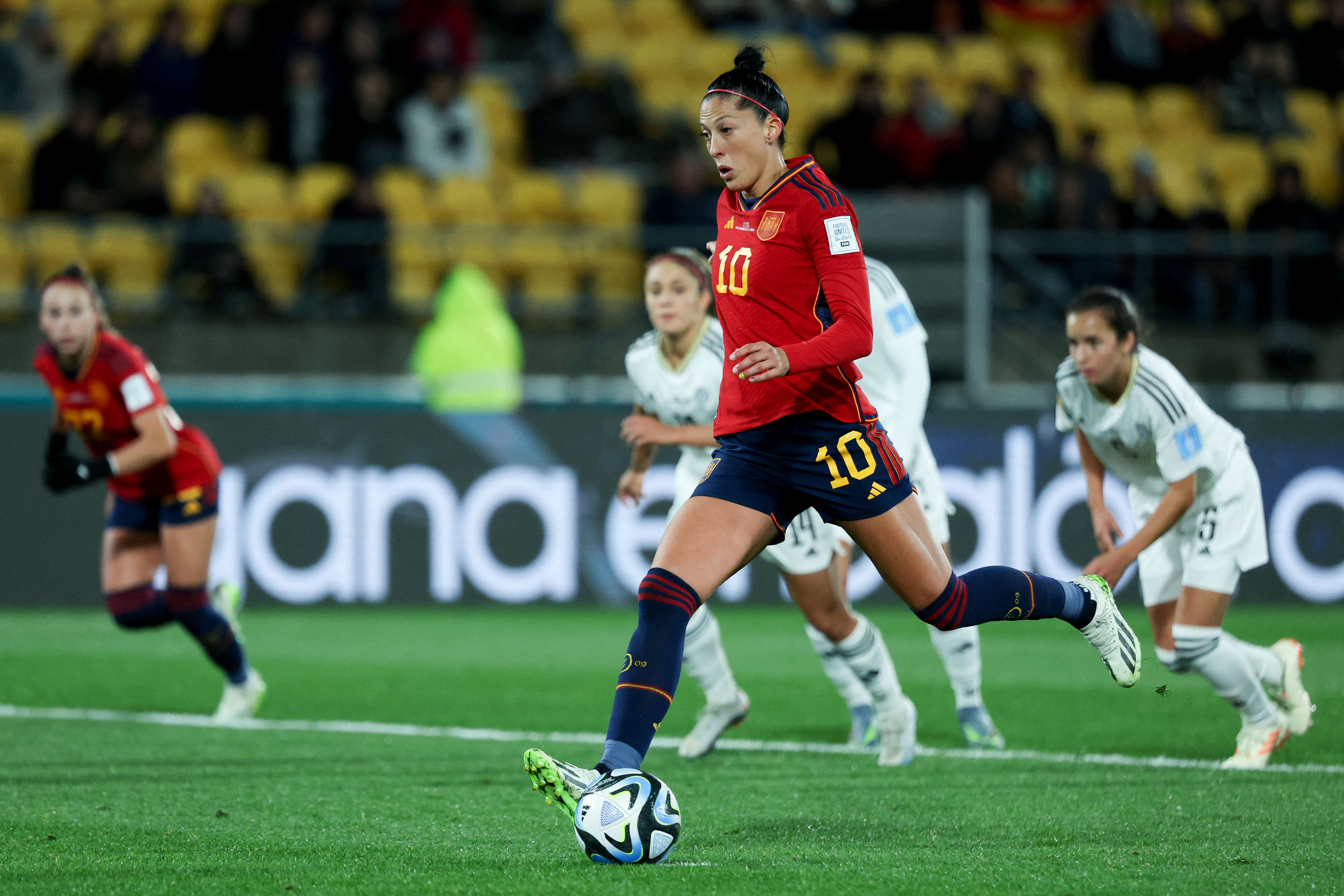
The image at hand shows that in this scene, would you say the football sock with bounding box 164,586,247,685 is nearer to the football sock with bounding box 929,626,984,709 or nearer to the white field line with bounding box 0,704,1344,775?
the white field line with bounding box 0,704,1344,775

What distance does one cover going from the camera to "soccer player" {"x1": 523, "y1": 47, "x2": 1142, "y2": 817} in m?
4.54

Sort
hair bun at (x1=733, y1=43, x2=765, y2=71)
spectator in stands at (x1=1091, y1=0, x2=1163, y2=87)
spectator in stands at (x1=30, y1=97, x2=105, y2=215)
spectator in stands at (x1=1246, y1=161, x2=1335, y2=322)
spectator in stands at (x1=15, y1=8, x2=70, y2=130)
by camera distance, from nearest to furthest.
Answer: hair bun at (x1=733, y1=43, x2=765, y2=71) < spectator in stands at (x1=30, y1=97, x2=105, y2=215) < spectator in stands at (x1=1246, y1=161, x2=1335, y2=322) < spectator in stands at (x1=15, y1=8, x2=70, y2=130) < spectator in stands at (x1=1091, y1=0, x2=1163, y2=87)

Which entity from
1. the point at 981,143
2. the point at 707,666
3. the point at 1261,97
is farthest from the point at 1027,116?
the point at 707,666

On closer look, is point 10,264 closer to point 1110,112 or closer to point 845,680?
point 845,680

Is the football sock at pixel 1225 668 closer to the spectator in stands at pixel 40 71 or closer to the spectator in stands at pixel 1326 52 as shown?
the spectator in stands at pixel 40 71

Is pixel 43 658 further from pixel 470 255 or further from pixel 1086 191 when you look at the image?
pixel 1086 191

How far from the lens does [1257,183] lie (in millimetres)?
16641

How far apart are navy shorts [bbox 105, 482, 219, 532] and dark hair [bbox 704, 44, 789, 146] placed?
401cm

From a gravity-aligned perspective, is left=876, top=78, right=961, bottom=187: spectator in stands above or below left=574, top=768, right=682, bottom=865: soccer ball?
above

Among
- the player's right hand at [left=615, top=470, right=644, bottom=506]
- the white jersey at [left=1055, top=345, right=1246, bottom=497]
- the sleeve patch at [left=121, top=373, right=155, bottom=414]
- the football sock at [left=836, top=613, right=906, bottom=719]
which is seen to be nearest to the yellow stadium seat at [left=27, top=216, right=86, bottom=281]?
the sleeve patch at [left=121, top=373, right=155, bottom=414]

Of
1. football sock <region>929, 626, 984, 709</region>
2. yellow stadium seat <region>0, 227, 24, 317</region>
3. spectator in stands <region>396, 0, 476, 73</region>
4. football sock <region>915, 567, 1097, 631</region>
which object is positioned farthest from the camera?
spectator in stands <region>396, 0, 476, 73</region>

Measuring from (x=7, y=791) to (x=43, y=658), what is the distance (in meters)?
4.15

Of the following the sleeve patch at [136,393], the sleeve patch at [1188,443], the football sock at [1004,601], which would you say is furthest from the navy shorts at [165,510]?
the sleeve patch at [1188,443]

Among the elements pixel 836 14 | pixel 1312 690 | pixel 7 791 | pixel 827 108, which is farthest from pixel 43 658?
pixel 836 14
